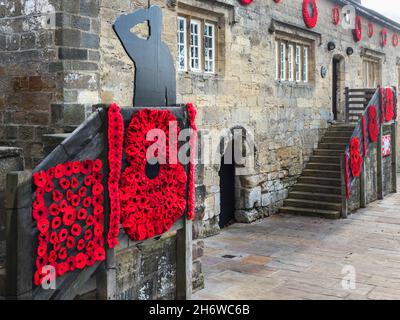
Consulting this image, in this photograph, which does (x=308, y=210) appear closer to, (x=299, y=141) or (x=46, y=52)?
(x=299, y=141)

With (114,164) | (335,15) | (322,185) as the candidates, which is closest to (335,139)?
(322,185)

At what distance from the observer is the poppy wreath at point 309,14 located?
13.8 metres

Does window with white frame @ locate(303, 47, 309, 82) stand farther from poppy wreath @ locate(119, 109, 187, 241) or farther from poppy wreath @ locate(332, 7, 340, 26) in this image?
poppy wreath @ locate(119, 109, 187, 241)

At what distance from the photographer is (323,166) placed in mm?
13734

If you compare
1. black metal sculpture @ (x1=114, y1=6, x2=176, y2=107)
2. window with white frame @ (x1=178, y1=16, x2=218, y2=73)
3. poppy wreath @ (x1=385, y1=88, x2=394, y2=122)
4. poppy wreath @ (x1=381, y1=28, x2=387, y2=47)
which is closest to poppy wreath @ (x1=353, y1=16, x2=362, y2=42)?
poppy wreath @ (x1=381, y1=28, x2=387, y2=47)

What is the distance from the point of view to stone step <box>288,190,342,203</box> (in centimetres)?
1252

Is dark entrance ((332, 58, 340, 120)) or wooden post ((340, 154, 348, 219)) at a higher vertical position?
dark entrance ((332, 58, 340, 120))

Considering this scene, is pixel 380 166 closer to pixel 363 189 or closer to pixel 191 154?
pixel 363 189

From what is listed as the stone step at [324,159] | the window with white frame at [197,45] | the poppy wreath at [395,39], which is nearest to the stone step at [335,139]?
the stone step at [324,159]

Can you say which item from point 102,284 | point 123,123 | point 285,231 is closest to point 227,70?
point 285,231

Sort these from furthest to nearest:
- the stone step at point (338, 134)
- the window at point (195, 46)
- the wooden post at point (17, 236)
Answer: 1. the stone step at point (338, 134)
2. the window at point (195, 46)
3. the wooden post at point (17, 236)

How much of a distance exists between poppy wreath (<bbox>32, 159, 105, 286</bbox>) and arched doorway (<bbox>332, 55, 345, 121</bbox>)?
1349 cm

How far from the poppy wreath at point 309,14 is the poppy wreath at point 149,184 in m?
9.39

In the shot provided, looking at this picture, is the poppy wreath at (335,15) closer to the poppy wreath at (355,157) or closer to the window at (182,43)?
the poppy wreath at (355,157)
